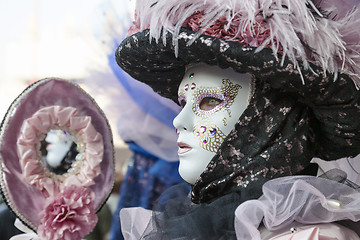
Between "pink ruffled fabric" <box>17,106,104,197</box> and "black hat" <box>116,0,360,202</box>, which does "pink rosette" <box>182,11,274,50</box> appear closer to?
"black hat" <box>116,0,360,202</box>

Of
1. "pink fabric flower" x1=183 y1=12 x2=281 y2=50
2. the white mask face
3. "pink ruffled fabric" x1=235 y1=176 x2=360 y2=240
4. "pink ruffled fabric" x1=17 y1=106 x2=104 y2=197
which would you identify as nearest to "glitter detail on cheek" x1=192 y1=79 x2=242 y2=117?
the white mask face

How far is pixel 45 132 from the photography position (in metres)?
1.50

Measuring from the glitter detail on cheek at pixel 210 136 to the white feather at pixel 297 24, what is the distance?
0.22 m

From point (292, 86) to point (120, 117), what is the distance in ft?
3.32

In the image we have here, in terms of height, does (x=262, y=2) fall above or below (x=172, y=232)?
above

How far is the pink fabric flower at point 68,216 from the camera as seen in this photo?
4.52 feet

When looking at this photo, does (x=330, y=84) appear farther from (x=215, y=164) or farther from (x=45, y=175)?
(x=45, y=175)

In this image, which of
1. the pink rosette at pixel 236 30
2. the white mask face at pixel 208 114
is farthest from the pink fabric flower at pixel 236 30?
the white mask face at pixel 208 114

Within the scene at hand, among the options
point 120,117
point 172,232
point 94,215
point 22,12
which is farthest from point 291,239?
point 22,12

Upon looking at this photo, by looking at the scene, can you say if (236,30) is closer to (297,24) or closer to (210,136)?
(297,24)

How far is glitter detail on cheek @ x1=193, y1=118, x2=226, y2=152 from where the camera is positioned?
1157mm

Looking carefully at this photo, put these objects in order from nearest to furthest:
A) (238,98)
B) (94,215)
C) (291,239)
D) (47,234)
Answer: (291,239) < (238,98) < (47,234) < (94,215)

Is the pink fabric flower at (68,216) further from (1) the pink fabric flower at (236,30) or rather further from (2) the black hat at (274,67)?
(1) the pink fabric flower at (236,30)

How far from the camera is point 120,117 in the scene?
6.40 ft
